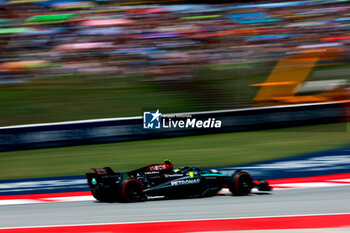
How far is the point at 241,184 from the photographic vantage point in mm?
5883

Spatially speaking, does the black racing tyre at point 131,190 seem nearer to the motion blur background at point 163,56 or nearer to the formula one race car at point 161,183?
the formula one race car at point 161,183

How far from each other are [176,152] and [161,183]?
351cm

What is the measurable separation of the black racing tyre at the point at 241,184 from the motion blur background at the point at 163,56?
215 inches

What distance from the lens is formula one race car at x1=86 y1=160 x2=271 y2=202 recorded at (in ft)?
18.2

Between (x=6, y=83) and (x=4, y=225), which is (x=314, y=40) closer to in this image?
(x=6, y=83)

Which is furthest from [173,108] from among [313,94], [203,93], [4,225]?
[4,225]

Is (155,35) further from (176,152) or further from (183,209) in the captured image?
(183,209)

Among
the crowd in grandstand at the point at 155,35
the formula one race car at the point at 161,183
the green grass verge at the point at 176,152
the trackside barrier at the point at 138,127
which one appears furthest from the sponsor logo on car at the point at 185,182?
the crowd in grandstand at the point at 155,35

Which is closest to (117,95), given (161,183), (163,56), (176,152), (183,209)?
(163,56)

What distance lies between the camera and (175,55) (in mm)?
13375

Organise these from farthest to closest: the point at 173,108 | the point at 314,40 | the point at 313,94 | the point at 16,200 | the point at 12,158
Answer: the point at 314,40
the point at 313,94
the point at 173,108
the point at 12,158
the point at 16,200

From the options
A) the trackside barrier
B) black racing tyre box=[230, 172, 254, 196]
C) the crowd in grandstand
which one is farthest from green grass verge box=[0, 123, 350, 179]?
the crowd in grandstand

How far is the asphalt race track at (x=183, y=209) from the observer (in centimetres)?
473

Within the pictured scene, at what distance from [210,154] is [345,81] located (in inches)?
229
